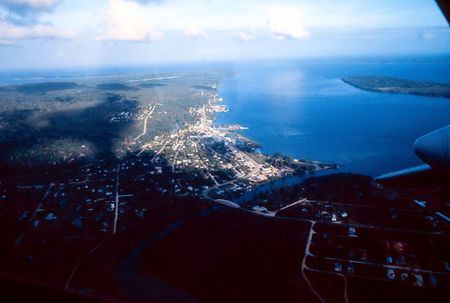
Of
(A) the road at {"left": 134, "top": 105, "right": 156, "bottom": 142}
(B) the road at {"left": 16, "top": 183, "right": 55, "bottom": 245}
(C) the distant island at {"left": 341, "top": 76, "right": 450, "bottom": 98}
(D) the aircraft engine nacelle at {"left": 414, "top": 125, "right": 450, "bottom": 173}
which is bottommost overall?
(B) the road at {"left": 16, "top": 183, "right": 55, "bottom": 245}

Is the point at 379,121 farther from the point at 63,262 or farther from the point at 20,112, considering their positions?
the point at 20,112

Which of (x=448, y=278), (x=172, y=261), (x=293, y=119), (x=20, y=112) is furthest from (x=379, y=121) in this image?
(x=20, y=112)

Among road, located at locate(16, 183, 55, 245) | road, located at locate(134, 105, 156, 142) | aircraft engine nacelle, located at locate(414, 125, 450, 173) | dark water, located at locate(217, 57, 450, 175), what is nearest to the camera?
aircraft engine nacelle, located at locate(414, 125, 450, 173)

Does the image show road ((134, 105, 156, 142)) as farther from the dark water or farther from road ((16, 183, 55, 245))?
road ((16, 183, 55, 245))

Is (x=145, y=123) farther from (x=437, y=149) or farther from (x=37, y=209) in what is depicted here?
(x=437, y=149)

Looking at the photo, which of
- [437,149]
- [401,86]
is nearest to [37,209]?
[437,149]

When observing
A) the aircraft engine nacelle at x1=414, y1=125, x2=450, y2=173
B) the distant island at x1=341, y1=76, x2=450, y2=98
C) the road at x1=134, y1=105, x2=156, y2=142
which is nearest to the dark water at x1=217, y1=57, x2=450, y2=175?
the distant island at x1=341, y1=76, x2=450, y2=98

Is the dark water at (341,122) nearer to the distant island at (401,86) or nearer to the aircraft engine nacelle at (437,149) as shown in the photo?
the distant island at (401,86)

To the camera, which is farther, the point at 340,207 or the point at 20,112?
the point at 20,112

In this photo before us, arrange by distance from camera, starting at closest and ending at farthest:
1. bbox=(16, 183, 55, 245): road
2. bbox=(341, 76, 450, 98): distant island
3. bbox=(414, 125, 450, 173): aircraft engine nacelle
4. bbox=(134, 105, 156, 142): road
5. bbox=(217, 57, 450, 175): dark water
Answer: bbox=(414, 125, 450, 173): aircraft engine nacelle
bbox=(16, 183, 55, 245): road
bbox=(217, 57, 450, 175): dark water
bbox=(134, 105, 156, 142): road
bbox=(341, 76, 450, 98): distant island
